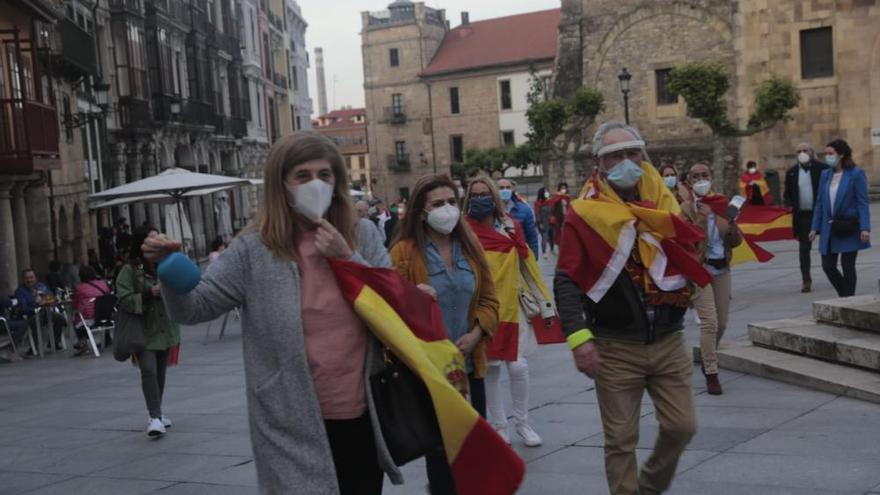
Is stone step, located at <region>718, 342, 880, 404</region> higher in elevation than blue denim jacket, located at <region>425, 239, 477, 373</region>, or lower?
lower

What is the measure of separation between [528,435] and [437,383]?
3192 millimetres

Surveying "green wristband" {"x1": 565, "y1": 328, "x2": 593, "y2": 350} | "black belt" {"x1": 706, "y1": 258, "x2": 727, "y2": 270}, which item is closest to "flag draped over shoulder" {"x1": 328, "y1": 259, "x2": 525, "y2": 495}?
"green wristband" {"x1": 565, "y1": 328, "x2": 593, "y2": 350}

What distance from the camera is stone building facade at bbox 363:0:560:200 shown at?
75.0m

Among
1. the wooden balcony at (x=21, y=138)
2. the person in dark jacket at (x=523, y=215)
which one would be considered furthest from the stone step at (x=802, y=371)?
the wooden balcony at (x=21, y=138)

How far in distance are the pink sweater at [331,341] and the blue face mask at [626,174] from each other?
1.59 meters

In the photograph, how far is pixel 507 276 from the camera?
674 centimetres

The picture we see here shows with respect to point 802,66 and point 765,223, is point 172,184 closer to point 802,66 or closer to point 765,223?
point 765,223

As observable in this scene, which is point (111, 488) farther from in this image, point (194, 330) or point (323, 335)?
point (194, 330)

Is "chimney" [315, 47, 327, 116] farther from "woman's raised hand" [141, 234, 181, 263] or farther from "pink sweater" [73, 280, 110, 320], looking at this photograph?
"woman's raised hand" [141, 234, 181, 263]

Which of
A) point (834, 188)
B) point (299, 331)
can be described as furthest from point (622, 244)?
point (834, 188)

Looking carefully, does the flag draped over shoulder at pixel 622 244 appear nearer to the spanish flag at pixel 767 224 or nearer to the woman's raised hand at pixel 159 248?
the woman's raised hand at pixel 159 248

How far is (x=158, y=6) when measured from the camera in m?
35.0

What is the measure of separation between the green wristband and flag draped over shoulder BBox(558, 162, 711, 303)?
200 millimetres

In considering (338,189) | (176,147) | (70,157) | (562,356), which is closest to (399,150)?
(176,147)
